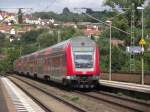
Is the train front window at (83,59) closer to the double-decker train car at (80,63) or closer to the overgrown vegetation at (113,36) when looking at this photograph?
the double-decker train car at (80,63)

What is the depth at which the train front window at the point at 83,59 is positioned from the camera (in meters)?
34.1

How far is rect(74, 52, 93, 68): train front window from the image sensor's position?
3412cm

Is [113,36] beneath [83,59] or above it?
above

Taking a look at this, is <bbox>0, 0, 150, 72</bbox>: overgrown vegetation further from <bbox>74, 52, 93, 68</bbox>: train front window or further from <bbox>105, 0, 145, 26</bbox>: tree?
<bbox>74, 52, 93, 68</bbox>: train front window

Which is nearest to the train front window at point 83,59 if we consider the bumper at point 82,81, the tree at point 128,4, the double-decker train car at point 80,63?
the double-decker train car at point 80,63

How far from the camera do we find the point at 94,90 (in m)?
36.7

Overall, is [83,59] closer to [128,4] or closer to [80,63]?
[80,63]

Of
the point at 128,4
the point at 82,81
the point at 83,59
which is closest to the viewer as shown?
the point at 82,81

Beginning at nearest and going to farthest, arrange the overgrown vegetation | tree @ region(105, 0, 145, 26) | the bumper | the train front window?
1. the bumper
2. the train front window
3. the overgrown vegetation
4. tree @ region(105, 0, 145, 26)

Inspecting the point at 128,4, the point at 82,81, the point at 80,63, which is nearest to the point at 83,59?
the point at 80,63

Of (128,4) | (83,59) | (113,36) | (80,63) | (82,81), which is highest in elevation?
(128,4)

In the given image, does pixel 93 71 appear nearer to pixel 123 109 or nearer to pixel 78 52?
pixel 78 52

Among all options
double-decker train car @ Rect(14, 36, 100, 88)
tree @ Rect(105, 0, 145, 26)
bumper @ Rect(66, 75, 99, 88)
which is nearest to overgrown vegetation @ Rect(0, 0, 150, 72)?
tree @ Rect(105, 0, 145, 26)

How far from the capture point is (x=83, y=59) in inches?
1353
